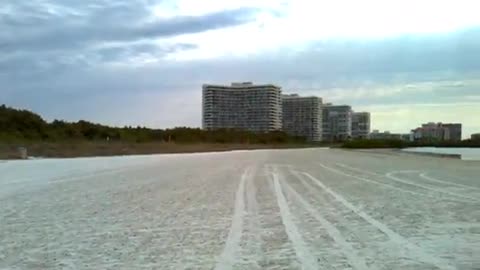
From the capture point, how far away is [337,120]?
181125 mm

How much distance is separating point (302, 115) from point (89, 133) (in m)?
98.7

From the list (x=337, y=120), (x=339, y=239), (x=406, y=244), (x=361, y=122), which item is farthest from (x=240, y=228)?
(x=361, y=122)

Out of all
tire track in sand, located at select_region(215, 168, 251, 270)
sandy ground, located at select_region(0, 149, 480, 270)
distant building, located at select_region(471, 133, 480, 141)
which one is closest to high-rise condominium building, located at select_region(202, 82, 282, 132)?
distant building, located at select_region(471, 133, 480, 141)

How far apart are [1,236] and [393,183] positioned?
13002mm

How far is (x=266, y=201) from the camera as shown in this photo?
504 inches

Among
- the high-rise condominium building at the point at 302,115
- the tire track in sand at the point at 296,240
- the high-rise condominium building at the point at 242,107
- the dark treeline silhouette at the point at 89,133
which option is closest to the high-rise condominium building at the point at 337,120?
the high-rise condominium building at the point at 302,115

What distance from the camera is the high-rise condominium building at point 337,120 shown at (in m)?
181

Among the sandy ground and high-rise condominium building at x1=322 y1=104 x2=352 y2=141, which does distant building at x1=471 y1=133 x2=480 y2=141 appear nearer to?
high-rise condominium building at x1=322 y1=104 x2=352 y2=141

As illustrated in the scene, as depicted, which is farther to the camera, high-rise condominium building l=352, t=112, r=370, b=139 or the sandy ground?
high-rise condominium building l=352, t=112, r=370, b=139

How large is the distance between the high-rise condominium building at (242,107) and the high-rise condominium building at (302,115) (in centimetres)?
1056

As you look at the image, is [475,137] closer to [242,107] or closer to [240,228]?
[242,107]

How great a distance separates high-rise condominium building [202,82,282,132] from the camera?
150750 millimetres

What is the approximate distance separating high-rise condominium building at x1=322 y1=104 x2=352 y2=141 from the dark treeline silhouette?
2191 inches

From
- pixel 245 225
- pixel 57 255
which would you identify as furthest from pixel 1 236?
pixel 245 225
